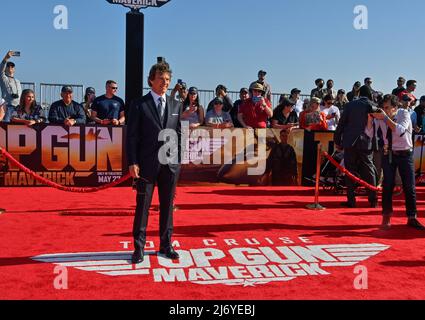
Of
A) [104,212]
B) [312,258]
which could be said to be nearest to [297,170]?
[104,212]

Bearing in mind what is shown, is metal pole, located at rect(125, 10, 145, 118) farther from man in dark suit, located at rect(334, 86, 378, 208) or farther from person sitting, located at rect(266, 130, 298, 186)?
man in dark suit, located at rect(334, 86, 378, 208)

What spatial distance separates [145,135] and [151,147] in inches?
5.7

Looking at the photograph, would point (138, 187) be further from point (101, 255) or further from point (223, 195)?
point (223, 195)

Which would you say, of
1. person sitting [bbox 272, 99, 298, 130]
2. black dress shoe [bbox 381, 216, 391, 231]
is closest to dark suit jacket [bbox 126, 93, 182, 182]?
black dress shoe [bbox 381, 216, 391, 231]

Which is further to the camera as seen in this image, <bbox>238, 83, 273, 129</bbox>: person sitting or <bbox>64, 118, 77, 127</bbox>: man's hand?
<bbox>238, 83, 273, 129</bbox>: person sitting

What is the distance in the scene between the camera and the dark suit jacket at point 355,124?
7.97m

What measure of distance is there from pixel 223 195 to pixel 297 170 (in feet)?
8.05

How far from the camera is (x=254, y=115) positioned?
1070cm

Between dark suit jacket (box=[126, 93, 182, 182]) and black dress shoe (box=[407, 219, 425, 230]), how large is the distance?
13.5 feet

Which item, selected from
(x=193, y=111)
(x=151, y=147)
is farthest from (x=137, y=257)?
(x=193, y=111)

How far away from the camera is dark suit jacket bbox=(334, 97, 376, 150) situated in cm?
797

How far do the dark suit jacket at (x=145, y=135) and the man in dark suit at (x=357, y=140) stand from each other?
451 centimetres

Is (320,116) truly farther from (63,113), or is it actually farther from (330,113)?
(63,113)

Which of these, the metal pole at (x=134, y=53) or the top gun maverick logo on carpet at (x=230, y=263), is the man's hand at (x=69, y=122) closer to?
the metal pole at (x=134, y=53)
